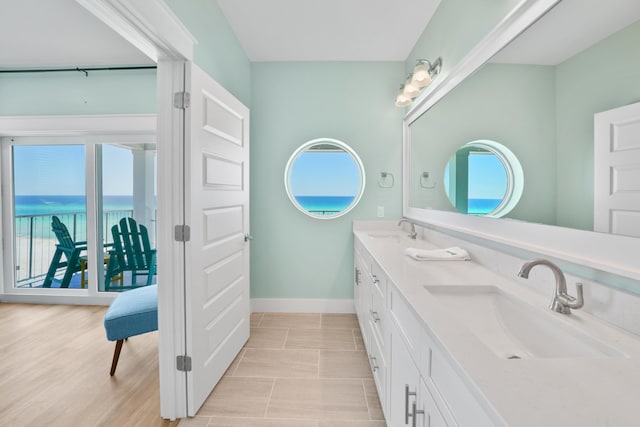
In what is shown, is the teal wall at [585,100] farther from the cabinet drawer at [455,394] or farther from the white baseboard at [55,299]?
the white baseboard at [55,299]

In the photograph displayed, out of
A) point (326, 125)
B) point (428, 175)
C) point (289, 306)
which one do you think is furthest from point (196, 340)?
point (326, 125)

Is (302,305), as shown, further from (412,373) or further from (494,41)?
(494,41)

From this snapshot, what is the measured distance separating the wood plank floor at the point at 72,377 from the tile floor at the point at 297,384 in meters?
0.37

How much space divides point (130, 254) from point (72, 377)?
1576mm

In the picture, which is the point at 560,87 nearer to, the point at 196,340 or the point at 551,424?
the point at 551,424

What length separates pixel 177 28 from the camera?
1.53 m

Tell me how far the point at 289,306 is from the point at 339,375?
1.18 metres

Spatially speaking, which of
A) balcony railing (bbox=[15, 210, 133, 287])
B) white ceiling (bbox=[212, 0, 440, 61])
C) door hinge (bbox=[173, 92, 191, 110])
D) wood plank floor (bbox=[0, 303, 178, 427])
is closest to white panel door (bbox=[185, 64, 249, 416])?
door hinge (bbox=[173, 92, 191, 110])

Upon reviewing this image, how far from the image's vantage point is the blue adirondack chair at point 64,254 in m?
3.47

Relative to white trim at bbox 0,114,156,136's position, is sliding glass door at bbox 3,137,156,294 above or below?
below

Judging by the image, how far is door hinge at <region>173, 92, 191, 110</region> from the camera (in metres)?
1.61

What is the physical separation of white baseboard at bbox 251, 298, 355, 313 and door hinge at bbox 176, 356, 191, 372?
1502 mm

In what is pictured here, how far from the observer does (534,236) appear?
1.21 m

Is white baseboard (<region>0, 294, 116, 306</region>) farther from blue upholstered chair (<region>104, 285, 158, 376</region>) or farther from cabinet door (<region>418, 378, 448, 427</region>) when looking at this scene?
cabinet door (<region>418, 378, 448, 427</region>)
